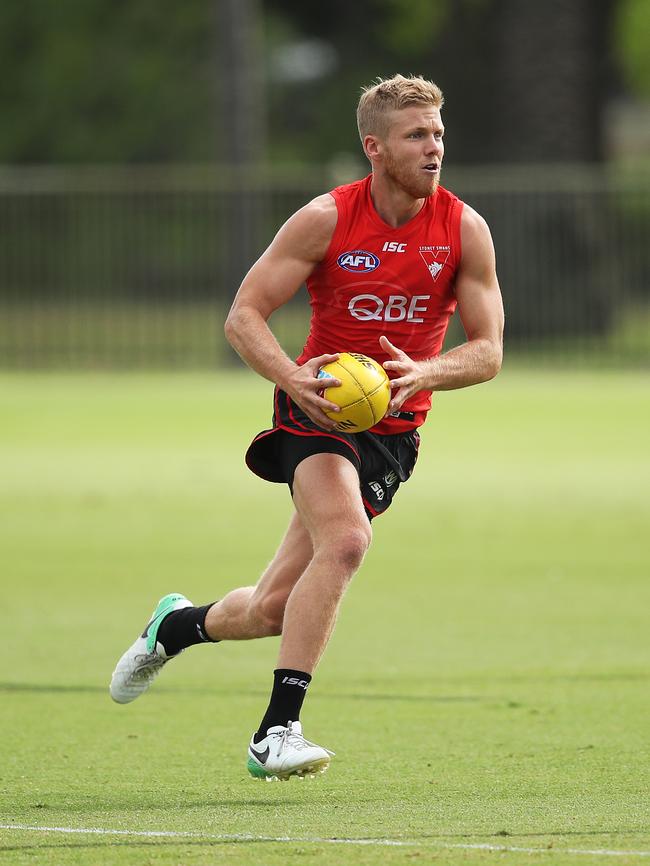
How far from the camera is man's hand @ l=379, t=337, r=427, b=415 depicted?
6.69 meters

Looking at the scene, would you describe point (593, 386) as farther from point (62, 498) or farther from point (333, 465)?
point (333, 465)

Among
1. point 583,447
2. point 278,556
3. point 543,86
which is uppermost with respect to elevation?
point 543,86

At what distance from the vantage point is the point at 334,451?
7.01 m

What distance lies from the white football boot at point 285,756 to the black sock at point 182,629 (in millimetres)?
1209

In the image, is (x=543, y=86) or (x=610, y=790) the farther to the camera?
(x=543, y=86)

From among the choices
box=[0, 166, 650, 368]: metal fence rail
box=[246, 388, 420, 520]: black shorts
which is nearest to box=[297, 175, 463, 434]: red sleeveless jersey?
box=[246, 388, 420, 520]: black shorts

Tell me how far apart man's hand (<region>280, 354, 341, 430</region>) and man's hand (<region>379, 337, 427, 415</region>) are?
192 mm

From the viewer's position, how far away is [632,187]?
29.3 metres

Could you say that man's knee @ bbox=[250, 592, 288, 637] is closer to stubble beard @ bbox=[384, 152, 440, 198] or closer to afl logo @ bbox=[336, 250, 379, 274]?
afl logo @ bbox=[336, 250, 379, 274]

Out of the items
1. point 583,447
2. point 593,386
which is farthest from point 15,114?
point 583,447

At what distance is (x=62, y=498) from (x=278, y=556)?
30.9 feet

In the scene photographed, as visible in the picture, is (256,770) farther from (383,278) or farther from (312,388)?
(383,278)

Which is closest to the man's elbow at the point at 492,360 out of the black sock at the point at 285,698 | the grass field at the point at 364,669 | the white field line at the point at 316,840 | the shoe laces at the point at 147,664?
the black sock at the point at 285,698

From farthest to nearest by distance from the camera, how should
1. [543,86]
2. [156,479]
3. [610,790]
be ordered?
[543,86] → [156,479] → [610,790]
